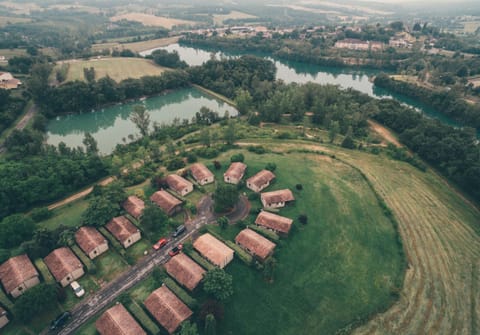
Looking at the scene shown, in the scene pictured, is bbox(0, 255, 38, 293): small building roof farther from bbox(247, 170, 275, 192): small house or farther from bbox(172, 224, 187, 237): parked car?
bbox(247, 170, 275, 192): small house

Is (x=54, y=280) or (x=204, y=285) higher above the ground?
(x=204, y=285)

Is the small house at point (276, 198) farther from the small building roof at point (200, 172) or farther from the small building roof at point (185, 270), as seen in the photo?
the small building roof at point (185, 270)

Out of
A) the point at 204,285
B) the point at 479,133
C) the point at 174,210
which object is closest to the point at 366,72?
the point at 479,133

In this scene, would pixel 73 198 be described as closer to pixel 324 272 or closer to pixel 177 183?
pixel 177 183

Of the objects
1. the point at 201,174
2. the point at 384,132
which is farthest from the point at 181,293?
the point at 384,132

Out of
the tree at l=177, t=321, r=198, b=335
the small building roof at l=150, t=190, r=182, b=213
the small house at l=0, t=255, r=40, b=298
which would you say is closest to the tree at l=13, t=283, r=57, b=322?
the small house at l=0, t=255, r=40, b=298

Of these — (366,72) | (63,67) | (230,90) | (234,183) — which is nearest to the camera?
(234,183)

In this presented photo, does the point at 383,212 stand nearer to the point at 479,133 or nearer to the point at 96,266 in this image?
the point at 96,266
